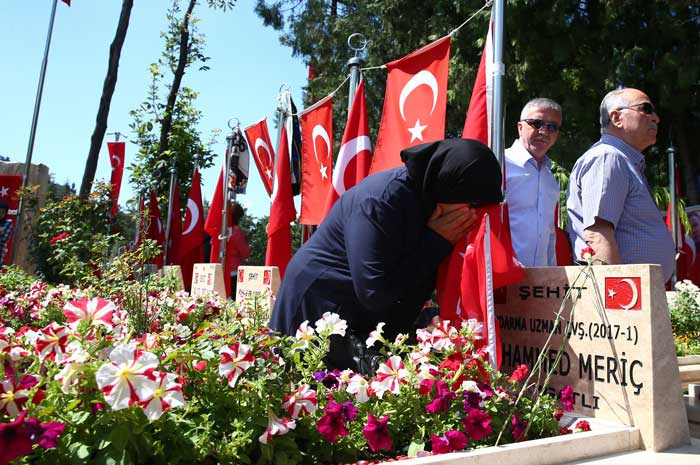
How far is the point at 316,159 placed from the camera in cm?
743

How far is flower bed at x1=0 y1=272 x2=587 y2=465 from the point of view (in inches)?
54.2

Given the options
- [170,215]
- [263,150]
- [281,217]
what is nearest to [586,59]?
[263,150]

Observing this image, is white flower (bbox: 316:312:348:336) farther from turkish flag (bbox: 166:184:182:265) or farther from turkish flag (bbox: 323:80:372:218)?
turkish flag (bbox: 166:184:182:265)

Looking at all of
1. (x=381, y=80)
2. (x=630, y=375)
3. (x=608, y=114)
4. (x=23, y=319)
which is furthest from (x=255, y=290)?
(x=381, y=80)

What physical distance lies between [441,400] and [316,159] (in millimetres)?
5806

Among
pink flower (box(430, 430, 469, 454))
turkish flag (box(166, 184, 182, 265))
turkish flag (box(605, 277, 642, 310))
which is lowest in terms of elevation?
pink flower (box(430, 430, 469, 454))

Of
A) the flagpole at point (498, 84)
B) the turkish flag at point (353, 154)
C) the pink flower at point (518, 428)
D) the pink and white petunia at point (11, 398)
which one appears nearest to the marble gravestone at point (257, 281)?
the turkish flag at point (353, 154)

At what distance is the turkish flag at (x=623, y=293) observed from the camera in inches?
83.8

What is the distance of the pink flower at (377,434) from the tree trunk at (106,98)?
36.8ft

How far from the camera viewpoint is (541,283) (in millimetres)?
2566

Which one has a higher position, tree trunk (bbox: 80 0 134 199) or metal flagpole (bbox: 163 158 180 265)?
tree trunk (bbox: 80 0 134 199)

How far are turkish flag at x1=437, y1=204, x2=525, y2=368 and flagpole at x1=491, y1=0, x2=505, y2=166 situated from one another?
92 centimetres

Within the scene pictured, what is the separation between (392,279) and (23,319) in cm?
360

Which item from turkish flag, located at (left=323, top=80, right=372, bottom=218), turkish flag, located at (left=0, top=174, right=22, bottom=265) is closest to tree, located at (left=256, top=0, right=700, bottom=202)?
turkish flag, located at (left=323, top=80, right=372, bottom=218)
